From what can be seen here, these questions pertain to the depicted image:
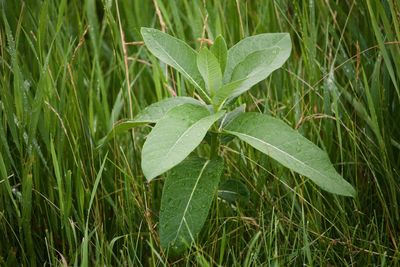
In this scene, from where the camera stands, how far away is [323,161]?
1.95 m

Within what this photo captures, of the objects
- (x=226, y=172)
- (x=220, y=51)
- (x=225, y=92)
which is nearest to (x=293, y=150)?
(x=225, y=92)

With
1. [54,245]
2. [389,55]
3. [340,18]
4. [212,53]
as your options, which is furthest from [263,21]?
[54,245]

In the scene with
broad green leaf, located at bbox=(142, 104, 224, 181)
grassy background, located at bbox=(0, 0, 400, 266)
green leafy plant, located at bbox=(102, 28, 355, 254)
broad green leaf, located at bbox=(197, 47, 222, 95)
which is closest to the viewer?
broad green leaf, located at bbox=(142, 104, 224, 181)

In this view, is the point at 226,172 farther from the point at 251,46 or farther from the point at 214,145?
the point at 251,46

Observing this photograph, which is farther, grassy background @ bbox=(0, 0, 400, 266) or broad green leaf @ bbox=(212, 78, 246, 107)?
grassy background @ bbox=(0, 0, 400, 266)

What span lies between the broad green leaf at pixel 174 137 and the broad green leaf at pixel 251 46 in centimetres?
22

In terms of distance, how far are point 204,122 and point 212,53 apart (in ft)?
0.85

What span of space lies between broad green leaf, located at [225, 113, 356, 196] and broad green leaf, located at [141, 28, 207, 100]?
0.71 feet

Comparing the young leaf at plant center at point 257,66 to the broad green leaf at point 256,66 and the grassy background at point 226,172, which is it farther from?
the grassy background at point 226,172

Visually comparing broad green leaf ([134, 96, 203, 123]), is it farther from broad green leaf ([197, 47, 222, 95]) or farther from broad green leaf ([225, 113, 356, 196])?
broad green leaf ([225, 113, 356, 196])

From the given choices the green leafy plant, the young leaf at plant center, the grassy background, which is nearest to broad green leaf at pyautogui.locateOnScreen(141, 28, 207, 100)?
the green leafy plant

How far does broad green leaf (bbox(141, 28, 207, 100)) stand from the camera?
2109mm

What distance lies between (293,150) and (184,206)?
0.34m

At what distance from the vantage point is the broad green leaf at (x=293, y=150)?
192 centimetres
